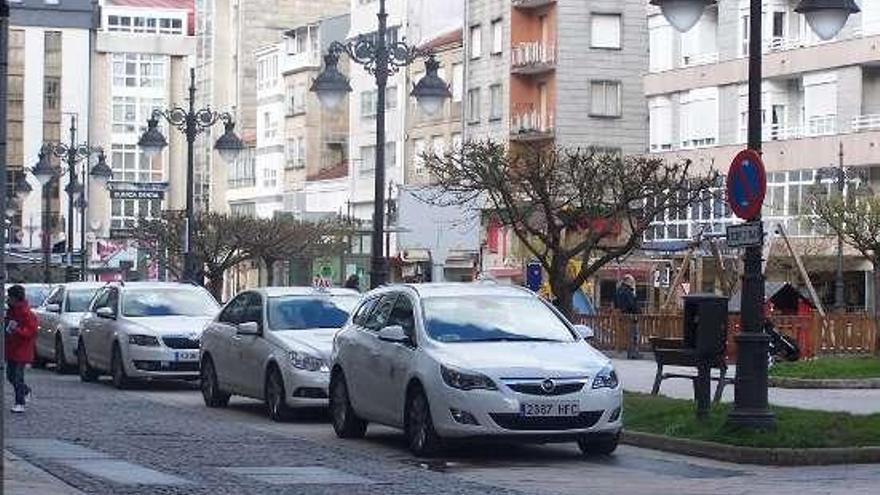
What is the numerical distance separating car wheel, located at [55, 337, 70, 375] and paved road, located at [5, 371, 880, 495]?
513 inches

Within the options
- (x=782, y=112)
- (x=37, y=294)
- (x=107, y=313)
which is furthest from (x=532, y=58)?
(x=107, y=313)

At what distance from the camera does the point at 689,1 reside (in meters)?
19.5

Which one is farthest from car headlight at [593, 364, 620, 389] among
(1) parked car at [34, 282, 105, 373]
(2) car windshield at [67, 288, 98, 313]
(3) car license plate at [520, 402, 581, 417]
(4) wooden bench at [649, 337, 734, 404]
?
(2) car windshield at [67, 288, 98, 313]

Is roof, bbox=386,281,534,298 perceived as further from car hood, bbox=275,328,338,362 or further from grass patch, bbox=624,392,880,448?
car hood, bbox=275,328,338,362

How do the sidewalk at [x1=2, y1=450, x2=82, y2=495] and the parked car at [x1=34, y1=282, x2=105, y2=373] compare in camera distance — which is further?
the parked car at [x1=34, y1=282, x2=105, y2=373]

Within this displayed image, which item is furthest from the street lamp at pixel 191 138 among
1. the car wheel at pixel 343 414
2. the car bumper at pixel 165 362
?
the car wheel at pixel 343 414

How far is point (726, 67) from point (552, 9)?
1314cm

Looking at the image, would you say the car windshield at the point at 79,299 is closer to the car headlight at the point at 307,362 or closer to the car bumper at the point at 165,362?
the car bumper at the point at 165,362

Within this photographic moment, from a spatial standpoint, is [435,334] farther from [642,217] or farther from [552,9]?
[552,9]

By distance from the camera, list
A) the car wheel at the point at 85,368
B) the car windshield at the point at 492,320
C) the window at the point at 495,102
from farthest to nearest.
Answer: the window at the point at 495,102 < the car wheel at the point at 85,368 < the car windshield at the point at 492,320

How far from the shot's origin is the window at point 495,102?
8462 cm

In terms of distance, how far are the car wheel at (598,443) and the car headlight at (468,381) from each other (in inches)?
40.1

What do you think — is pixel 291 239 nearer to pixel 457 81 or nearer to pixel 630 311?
pixel 457 81

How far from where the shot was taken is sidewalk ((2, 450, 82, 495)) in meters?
15.1
